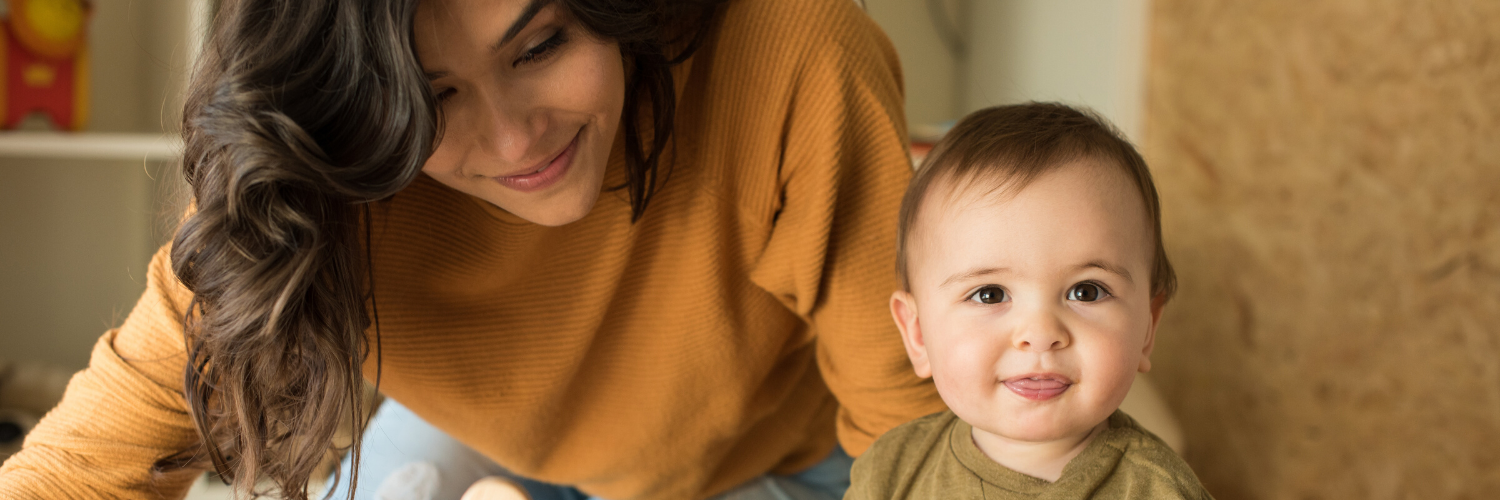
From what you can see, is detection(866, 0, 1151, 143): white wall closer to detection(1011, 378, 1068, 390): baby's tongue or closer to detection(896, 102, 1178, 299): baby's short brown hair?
detection(896, 102, 1178, 299): baby's short brown hair

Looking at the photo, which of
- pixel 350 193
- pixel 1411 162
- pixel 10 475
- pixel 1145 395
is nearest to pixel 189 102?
pixel 350 193

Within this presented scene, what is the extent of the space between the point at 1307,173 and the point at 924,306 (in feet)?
3.98

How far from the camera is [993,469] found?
2.47 ft

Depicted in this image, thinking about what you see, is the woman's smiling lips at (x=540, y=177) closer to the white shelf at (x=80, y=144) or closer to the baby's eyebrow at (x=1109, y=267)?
the baby's eyebrow at (x=1109, y=267)

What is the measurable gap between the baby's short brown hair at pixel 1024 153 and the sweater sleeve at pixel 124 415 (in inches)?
26.1

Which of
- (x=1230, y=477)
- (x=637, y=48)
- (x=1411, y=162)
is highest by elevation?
(x=637, y=48)

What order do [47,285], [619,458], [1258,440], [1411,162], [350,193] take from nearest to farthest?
[350,193]
[619,458]
[1411,162]
[1258,440]
[47,285]

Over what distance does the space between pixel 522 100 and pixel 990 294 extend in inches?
14.5

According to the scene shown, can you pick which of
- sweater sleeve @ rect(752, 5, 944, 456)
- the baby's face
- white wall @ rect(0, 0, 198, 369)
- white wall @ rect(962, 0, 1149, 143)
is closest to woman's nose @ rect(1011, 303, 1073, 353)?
the baby's face

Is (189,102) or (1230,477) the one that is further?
(1230,477)

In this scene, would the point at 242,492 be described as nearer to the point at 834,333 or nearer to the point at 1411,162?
the point at 834,333

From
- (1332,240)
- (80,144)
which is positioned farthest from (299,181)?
(1332,240)

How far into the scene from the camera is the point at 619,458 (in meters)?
1.11

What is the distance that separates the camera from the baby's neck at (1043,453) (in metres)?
0.74
